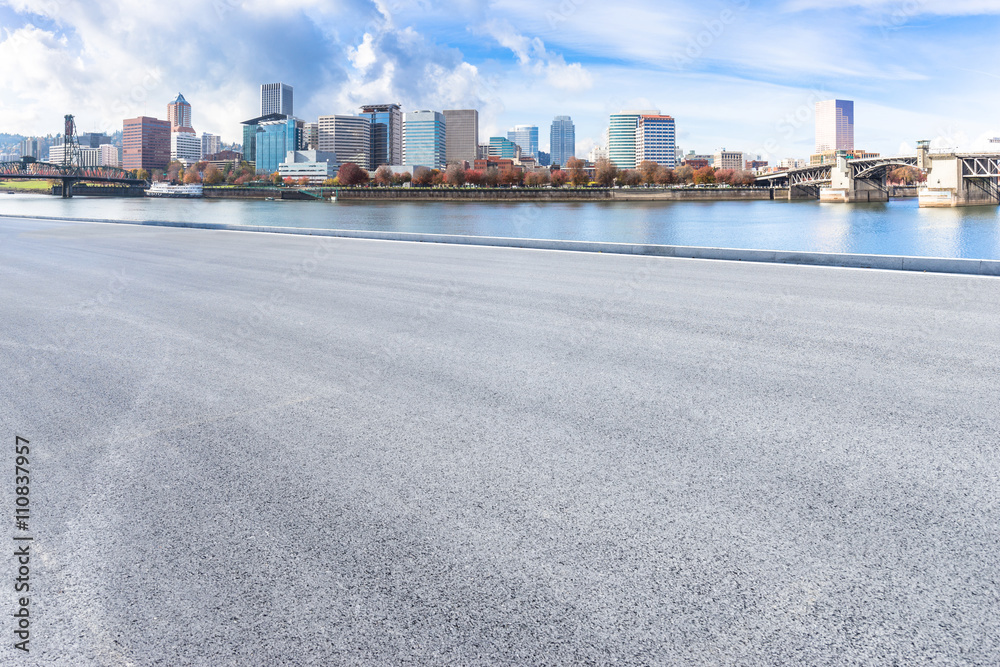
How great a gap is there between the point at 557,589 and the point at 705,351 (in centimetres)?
443

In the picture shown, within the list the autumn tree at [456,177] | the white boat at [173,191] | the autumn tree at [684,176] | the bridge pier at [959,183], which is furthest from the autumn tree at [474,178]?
the bridge pier at [959,183]

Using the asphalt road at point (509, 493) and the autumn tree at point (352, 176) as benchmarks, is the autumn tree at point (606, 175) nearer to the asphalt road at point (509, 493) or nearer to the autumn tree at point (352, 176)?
the autumn tree at point (352, 176)

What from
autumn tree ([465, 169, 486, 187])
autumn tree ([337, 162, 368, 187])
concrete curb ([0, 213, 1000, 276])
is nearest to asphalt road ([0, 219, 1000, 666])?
concrete curb ([0, 213, 1000, 276])

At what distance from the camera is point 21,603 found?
8.63 ft

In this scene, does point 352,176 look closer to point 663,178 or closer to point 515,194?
point 515,194

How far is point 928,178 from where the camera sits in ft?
353

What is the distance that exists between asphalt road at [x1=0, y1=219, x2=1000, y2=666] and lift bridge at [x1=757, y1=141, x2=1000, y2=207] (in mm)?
112055

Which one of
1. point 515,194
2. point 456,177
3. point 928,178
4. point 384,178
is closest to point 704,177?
point 456,177

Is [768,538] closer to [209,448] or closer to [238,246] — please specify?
[209,448]

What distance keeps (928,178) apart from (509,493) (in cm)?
12382

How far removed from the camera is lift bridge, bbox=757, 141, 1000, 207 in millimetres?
101750

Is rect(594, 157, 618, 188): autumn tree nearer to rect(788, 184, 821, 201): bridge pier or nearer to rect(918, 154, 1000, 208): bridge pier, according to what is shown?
rect(788, 184, 821, 201): bridge pier

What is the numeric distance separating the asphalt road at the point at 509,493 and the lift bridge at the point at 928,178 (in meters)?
112

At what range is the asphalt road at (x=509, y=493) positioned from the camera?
2.41 metres
